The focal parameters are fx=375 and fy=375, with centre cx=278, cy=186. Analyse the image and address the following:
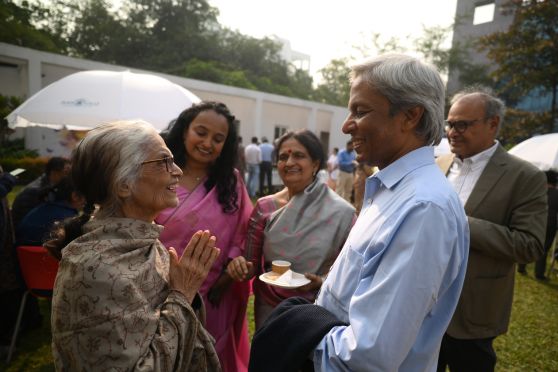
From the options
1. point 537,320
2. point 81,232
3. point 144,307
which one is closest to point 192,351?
point 144,307

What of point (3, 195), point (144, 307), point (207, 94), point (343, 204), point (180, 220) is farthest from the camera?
point (207, 94)

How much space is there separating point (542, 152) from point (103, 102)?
6.79 meters

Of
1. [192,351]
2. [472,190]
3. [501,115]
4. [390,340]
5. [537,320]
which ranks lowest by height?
[537,320]

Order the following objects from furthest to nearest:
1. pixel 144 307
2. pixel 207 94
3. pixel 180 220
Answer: pixel 207 94 → pixel 180 220 → pixel 144 307

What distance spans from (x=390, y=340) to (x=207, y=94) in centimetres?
1707

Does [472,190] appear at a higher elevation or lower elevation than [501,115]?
lower

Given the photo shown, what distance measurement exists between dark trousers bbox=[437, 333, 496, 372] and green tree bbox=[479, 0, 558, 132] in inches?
518

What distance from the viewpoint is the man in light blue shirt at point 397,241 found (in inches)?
39.4

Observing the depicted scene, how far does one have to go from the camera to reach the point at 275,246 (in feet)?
7.92

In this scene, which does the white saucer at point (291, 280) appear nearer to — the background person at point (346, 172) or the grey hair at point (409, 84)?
the grey hair at point (409, 84)

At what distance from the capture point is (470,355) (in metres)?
2.26

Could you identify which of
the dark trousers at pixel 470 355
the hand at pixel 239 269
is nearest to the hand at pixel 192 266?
the hand at pixel 239 269

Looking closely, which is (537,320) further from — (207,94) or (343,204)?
(207,94)

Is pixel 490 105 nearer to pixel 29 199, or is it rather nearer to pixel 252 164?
pixel 29 199
